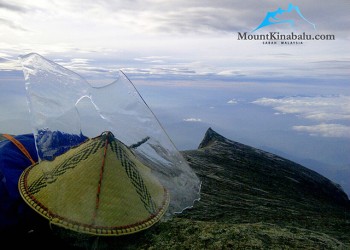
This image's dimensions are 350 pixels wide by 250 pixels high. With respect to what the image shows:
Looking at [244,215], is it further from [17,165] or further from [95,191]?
[17,165]

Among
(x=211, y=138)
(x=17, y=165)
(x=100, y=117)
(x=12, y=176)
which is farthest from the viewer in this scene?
(x=211, y=138)

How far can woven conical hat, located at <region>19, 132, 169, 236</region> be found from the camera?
3.12m

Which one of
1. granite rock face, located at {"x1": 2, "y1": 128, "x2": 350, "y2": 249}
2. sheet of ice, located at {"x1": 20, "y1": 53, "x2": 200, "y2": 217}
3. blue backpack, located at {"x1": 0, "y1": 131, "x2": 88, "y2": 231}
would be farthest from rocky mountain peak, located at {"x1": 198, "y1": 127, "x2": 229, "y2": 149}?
blue backpack, located at {"x1": 0, "y1": 131, "x2": 88, "y2": 231}

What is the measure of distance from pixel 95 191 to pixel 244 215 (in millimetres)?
2692

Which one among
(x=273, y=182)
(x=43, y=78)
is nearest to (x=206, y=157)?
(x=273, y=182)

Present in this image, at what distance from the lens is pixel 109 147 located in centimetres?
351

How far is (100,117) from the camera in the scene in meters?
4.11

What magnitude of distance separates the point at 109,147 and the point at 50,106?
944 millimetres

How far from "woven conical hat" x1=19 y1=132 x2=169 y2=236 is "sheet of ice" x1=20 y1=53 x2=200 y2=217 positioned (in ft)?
1.00

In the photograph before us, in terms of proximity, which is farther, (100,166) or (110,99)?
(110,99)

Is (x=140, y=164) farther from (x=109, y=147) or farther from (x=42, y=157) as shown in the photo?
(x=42, y=157)

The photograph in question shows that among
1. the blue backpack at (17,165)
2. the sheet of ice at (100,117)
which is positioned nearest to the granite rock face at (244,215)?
the blue backpack at (17,165)

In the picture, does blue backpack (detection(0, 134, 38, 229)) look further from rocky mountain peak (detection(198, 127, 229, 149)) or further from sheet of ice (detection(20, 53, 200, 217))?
rocky mountain peak (detection(198, 127, 229, 149))

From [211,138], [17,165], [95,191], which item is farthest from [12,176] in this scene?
[211,138]
